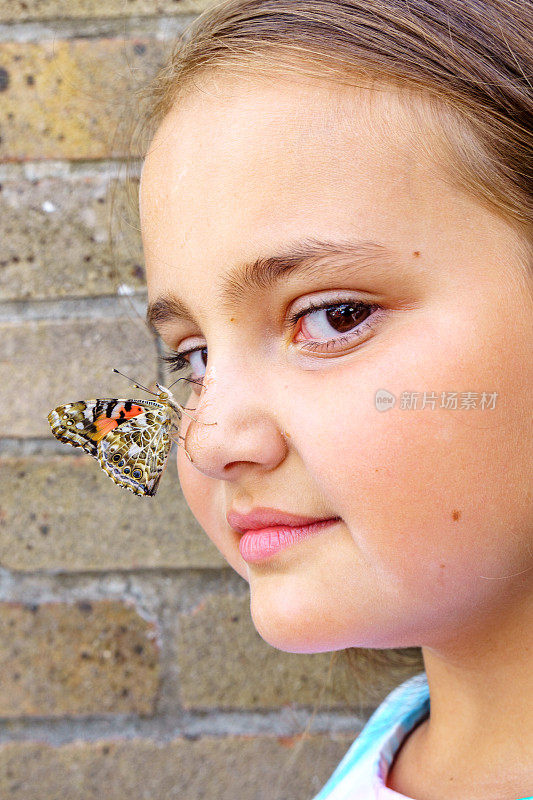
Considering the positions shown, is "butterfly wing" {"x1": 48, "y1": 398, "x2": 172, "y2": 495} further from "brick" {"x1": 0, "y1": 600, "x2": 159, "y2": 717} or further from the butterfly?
"brick" {"x1": 0, "y1": 600, "x2": 159, "y2": 717}

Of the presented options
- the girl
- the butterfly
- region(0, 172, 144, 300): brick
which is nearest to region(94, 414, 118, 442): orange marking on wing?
the butterfly

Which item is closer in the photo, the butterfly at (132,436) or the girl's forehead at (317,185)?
the girl's forehead at (317,185)

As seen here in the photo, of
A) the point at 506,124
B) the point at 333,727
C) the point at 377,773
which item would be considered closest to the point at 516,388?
the point at 506,124

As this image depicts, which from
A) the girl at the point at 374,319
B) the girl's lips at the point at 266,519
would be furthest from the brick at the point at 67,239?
the girl's lips at the point at 266,519

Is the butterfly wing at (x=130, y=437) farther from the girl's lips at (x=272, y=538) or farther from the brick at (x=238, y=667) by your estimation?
the brick at (x=238, y=667)

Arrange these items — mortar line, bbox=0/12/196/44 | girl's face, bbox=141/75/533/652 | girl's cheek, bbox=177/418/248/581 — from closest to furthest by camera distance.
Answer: girl's face, bbox=141/75/533/652 → girl's cheek, bbox=177/418/248/581 → mortar line, bbox=0/12/196/44

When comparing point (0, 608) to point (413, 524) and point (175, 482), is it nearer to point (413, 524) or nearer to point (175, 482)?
point (175, 482)

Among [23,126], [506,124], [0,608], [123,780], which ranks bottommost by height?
[123,780]
